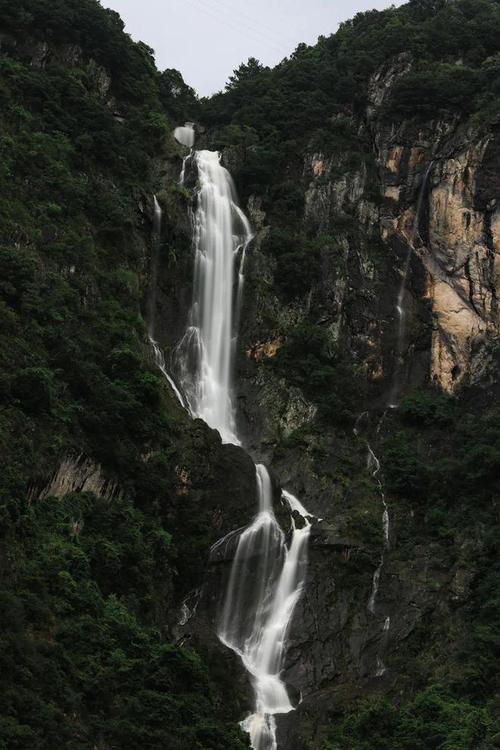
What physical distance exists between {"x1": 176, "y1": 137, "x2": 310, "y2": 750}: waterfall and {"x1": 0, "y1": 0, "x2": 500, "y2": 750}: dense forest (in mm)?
629

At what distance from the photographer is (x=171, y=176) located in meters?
41.4

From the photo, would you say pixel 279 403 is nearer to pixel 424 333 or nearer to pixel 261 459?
pixel 261 459

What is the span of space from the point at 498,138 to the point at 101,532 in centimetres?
2713

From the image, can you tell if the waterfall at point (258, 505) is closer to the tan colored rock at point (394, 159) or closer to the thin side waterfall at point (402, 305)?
the thin side waterfall at point (402, 305)

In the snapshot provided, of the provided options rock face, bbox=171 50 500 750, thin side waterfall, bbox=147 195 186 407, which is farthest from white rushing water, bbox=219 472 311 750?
thin side waterfall, bbox=147 195 186 407

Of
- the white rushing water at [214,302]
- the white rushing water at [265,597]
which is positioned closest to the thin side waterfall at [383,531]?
the white rushing water at [265,597]

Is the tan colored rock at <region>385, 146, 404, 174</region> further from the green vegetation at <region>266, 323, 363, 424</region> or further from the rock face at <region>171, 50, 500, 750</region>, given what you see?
the green vegetation at <region>266, 323, 363, 424</region>

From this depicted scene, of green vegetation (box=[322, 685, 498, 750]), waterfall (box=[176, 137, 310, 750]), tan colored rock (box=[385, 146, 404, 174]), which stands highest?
tan colored rock (box=[385, 146, 404, 174])

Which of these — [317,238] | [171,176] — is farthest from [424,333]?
[171,176]

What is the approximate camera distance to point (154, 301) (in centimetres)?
3631

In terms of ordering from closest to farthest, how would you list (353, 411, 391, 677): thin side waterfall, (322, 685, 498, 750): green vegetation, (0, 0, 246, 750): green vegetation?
(0, 0, 246, 750): green vegetation < (322, 685, 498, 750): green vegetation < (353, 411, 391, 677): thin side waterfall

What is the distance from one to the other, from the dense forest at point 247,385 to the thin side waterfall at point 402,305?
0.26m

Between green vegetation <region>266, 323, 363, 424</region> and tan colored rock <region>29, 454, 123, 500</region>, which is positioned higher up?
green vegetation <region>266, 323, 363, 424</region>

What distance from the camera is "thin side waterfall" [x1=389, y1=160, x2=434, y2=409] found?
3800 cm
